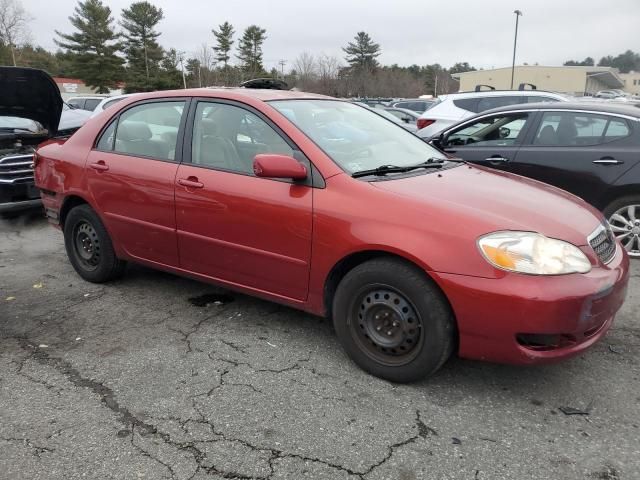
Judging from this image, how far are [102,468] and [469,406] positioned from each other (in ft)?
5.96

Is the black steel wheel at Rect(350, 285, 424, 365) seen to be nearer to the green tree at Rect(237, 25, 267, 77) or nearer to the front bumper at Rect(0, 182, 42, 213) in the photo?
the front bumper at Rect(0, 182, 42, 213)

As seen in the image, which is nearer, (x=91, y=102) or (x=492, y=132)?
(x=492, y=132)

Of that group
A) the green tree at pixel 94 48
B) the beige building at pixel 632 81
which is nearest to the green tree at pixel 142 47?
the green tree at pixel 94 48

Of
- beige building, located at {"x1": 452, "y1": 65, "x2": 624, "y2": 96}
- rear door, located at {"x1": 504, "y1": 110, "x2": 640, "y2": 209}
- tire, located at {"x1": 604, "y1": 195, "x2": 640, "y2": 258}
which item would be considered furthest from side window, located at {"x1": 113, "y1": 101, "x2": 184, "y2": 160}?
beige building, located at {"x1": 452, "y1": 65, "x2": 624, "y2": 96}

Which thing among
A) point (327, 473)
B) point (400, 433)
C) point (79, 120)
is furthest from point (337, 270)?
point (79, 120)

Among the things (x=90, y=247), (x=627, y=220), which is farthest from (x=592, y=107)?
(x=90, y=247)

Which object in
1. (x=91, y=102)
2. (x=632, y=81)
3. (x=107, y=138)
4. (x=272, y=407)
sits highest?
(x=632, y=81)

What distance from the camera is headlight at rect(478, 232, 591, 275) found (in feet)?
8.66

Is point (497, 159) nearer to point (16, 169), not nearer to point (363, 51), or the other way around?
point (16, 169)

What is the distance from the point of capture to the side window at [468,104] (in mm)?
9391

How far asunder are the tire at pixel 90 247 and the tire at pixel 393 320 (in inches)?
91.2

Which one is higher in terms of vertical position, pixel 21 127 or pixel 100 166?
pixel 21 127

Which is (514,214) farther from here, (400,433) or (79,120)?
(79,120)

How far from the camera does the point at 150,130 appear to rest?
420 cm
